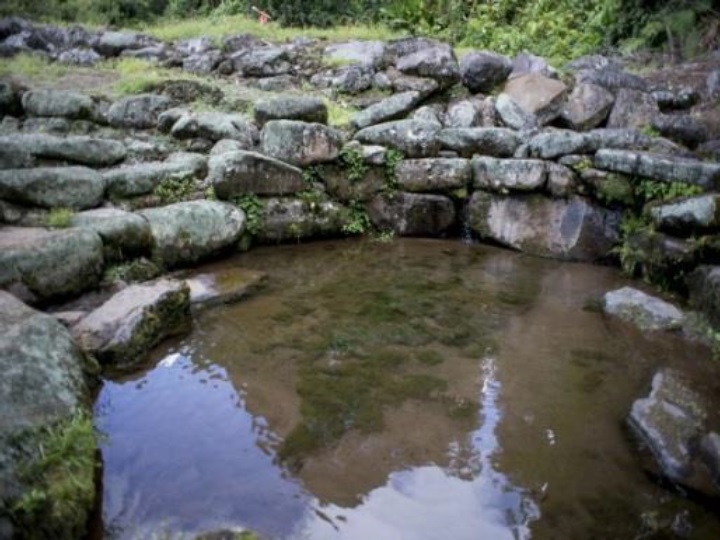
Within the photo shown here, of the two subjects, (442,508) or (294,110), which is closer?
(442,508)

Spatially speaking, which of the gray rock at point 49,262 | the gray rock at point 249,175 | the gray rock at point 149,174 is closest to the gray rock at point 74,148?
the gray rock at point 149,174

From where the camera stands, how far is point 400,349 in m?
5.21

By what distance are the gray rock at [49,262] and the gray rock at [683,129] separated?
7.34 meters

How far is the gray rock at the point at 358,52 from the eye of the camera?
11.4 metres

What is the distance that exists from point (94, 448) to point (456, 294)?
13.3ft

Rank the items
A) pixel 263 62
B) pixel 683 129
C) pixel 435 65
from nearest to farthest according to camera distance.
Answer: pixel 683 129, pixel 435 65, pixel 263 62

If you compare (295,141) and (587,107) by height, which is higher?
(587,107)

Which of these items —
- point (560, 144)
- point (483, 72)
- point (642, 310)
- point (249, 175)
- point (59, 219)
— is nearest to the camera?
point (642, 310)

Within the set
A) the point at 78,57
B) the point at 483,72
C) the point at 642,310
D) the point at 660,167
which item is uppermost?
the point at 483,72

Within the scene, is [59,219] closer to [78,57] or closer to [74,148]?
[74,148]

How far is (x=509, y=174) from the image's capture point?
791 cm

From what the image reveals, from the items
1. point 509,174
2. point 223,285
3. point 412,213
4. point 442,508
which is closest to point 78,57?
point 412,213

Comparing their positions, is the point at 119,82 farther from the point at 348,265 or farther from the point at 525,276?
the point at 525,276

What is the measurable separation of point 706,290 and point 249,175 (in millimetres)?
5251
